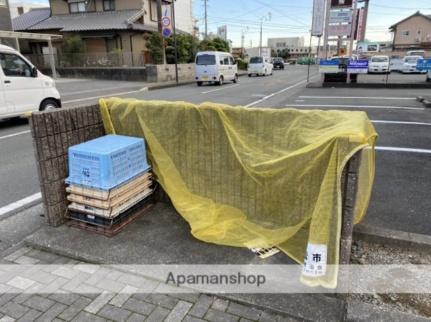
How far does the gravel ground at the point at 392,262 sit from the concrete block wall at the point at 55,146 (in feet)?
8.71

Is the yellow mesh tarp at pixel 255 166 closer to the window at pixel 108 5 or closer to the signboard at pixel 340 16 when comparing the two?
the signboard at pixel 340 16

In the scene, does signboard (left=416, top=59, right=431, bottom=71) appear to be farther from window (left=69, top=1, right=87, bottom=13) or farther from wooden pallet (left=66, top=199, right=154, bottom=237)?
window (left=69, top=1, right=87, bottom=13)

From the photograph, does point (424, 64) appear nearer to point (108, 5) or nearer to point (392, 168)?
point (392, 168)

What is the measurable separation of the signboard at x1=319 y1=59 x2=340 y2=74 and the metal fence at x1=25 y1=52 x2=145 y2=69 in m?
13.3

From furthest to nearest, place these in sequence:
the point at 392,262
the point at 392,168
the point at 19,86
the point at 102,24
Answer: the point at 102,24 → the point at 19,86 → the point at 392,168 → the point at 392,262

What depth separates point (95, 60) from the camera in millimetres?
25297

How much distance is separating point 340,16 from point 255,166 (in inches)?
707

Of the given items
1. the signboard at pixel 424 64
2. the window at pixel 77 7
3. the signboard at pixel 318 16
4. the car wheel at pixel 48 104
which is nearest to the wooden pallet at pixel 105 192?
the car wheel at pixel 48 104

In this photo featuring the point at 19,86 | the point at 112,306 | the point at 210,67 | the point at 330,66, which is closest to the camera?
the point at 112,306

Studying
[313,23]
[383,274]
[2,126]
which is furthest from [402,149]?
[313,23]

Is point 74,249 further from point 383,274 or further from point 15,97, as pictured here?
point 15,97

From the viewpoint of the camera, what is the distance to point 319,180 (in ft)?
8.73

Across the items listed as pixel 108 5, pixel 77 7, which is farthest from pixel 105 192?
pixel 77 7

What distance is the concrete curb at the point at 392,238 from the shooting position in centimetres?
279
